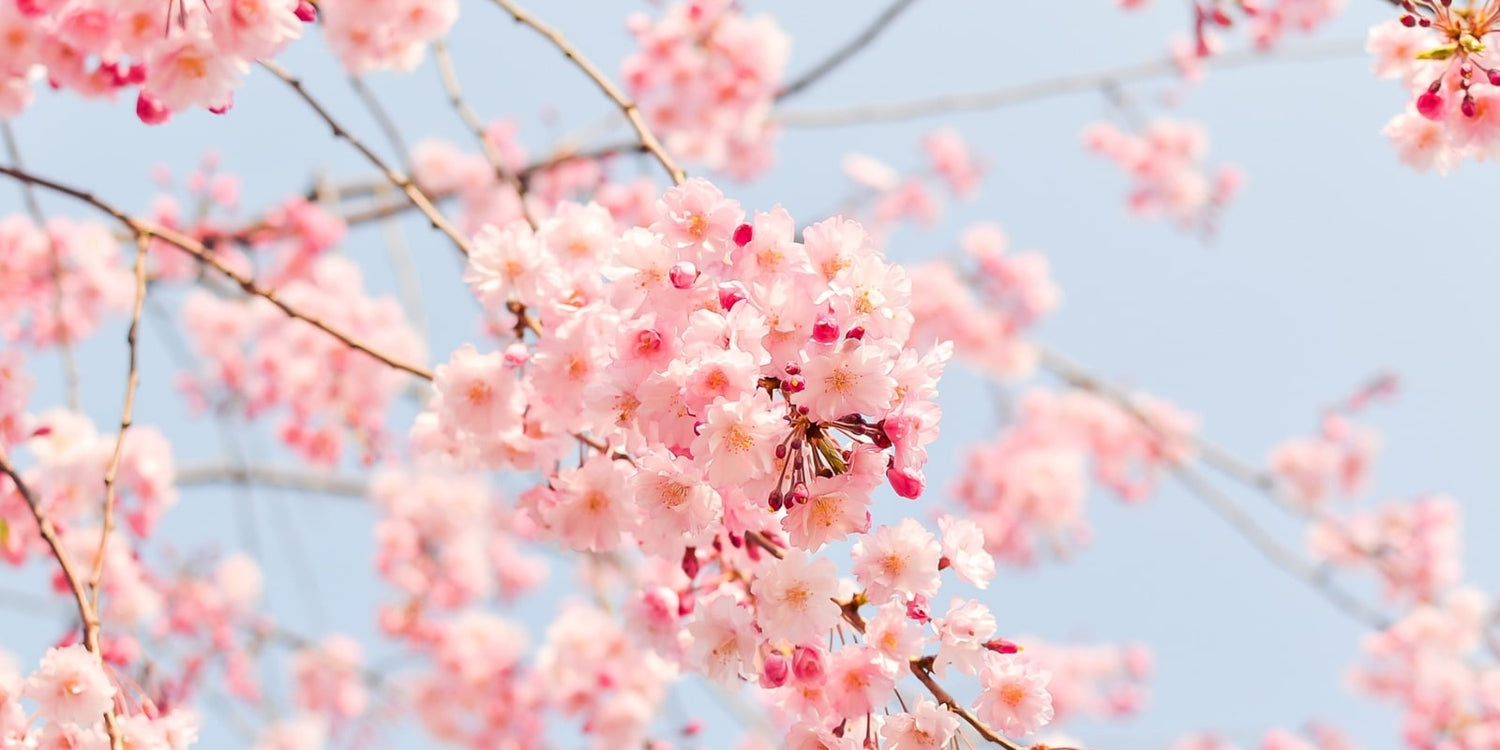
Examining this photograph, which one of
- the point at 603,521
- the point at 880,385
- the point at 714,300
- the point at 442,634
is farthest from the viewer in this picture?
the point at 442,634

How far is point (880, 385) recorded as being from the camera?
53.6 inches

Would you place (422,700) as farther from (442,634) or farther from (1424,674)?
(1424,674)

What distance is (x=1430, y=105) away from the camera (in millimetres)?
1949

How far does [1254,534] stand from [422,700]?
4.69 meters

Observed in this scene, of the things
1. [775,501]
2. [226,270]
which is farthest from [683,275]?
[226,270]

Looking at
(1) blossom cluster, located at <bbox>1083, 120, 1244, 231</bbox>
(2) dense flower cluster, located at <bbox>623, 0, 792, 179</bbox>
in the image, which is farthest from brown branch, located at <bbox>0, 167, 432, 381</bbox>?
(1) blossom cluster, located at <bbox>1083, 120, 1244, 231</bbox>

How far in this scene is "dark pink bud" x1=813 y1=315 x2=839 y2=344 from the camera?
1.37 meters

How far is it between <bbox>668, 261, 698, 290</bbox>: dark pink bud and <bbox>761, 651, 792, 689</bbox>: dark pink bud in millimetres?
587

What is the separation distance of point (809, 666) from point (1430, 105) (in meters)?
1.59

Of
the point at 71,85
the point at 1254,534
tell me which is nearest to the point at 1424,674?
the point at 1254,534

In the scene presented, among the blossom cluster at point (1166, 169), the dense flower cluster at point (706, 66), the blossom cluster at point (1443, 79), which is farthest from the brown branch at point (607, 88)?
the blossom cluster at point (1166, 169)

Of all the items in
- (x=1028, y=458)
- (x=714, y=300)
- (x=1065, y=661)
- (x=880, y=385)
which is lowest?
(x=880, y=385)

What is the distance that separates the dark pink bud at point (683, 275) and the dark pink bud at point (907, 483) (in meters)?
0.40

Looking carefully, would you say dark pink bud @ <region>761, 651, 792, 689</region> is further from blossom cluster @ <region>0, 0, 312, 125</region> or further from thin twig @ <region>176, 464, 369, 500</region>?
thin twig @ <region>176, 464, 369, 500</region>
